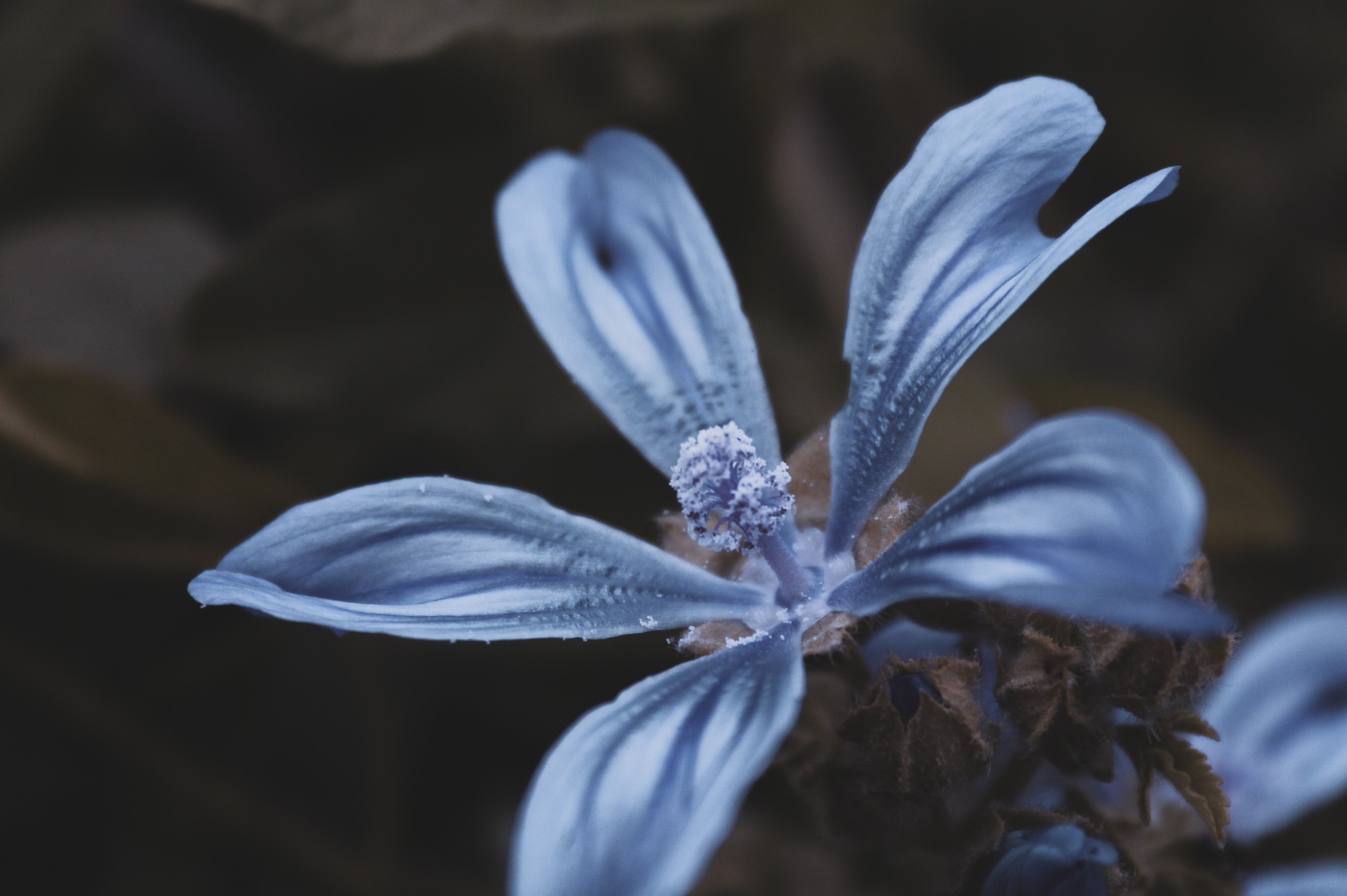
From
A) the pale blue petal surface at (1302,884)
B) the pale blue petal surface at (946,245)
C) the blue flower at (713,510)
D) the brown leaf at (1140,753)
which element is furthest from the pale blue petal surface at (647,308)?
the pale blue petal surface at (1302,884)

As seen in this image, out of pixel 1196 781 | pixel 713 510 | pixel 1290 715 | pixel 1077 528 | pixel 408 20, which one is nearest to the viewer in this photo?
pixel 1077 528

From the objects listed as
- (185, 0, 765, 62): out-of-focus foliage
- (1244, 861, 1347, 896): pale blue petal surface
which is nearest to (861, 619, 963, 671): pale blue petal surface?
(1244, 861, 1347, 896): pale blue petal surface

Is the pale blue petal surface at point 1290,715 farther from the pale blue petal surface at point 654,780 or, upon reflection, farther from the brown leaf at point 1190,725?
the pale blue petal surface at point 654,780

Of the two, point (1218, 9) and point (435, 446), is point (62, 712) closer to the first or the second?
point (435, 446)

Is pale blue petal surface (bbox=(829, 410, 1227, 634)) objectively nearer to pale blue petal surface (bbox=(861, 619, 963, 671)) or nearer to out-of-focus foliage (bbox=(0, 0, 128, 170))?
pale blue petal surface (bbox=(861, 619, 963, 671))

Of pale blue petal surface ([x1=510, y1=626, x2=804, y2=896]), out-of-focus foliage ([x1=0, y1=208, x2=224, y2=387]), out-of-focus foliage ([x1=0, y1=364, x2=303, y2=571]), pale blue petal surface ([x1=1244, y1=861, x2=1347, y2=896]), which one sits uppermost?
out-of-focus foliage ([x1=0, y1=208, x2=224, y2=387])

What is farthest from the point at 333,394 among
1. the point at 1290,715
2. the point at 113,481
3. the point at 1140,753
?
the point at 1290,715

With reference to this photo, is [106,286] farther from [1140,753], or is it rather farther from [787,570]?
[1140,753]
